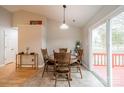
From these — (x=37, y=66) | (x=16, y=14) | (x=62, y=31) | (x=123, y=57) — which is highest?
(x=16, y=14)

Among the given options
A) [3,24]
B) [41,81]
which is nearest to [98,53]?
[41,81]

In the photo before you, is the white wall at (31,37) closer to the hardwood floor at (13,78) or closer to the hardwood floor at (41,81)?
the hardwood floor at (13,78)

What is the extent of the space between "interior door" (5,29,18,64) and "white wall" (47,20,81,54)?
219 cm

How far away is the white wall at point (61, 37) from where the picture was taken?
9.72 meters

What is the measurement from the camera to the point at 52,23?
9.66m

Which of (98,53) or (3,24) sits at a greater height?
(3,24)

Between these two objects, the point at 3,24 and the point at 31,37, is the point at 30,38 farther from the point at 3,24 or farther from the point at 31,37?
the point at 3,24

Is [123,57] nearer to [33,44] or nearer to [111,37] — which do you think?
[111,37]

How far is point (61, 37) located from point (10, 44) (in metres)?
3.02

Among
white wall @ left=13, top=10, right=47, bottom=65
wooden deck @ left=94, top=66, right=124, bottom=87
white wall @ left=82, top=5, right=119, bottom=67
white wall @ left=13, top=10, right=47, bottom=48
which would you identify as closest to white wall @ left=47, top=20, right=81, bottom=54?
white wall @ left=13, top=10, right=47, bottom=48

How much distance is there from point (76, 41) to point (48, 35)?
1.70 m

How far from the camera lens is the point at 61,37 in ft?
32.1

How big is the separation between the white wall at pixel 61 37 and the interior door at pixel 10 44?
219cm
